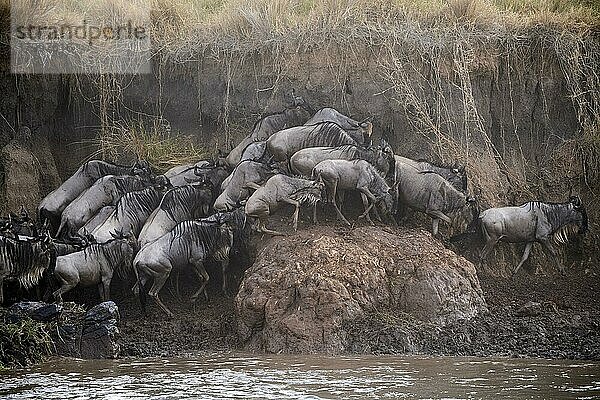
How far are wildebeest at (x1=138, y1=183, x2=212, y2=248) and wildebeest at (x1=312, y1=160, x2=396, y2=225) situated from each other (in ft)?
5.78

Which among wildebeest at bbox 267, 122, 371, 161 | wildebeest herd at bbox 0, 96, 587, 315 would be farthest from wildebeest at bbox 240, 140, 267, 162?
wildebeest at bbox 267, 122, 371, 161

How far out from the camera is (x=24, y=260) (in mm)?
11492

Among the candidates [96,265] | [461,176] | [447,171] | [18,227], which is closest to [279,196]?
[96,265]

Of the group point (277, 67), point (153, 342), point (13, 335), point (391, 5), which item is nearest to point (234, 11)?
point (277, 67)

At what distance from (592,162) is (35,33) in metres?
9.21

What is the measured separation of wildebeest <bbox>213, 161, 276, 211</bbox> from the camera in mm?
Answer: 13023

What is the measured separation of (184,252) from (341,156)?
2500 millimetres

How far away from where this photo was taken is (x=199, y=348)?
11297 mm

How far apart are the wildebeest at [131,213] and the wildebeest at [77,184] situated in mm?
832

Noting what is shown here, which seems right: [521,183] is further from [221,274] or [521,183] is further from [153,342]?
[153,342]

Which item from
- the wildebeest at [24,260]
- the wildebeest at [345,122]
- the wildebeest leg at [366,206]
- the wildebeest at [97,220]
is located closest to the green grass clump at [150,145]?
the wildebeest at [97,220]

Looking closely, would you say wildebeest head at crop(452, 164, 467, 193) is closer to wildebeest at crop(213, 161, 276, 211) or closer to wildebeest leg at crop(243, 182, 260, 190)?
wildebeest at crop(213, 161, 276, 211)

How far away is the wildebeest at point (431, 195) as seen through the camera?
1285 centimetres

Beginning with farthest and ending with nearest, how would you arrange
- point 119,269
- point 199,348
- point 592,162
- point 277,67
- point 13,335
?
point 277,67 < point 592,162 < point 119,269 < point 199,348 < point 13,335
